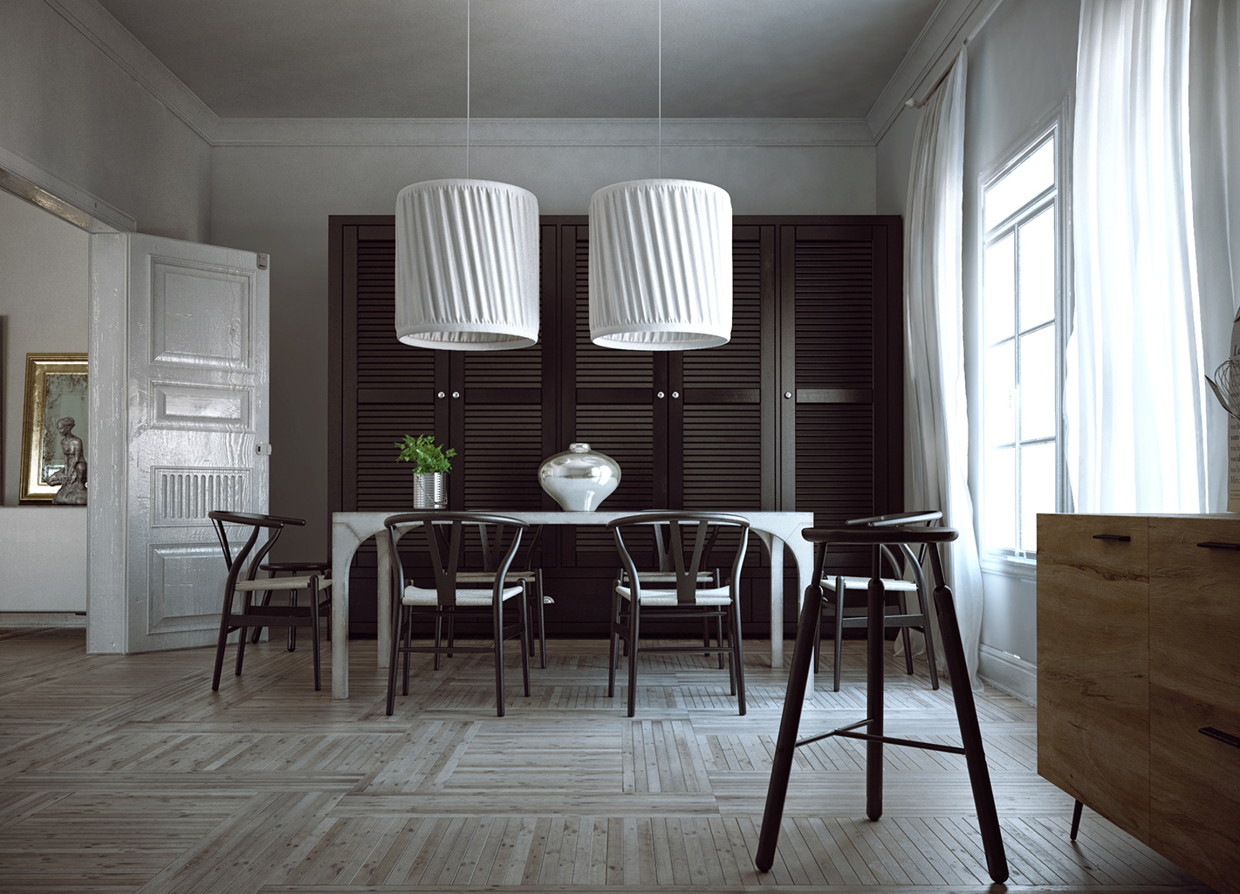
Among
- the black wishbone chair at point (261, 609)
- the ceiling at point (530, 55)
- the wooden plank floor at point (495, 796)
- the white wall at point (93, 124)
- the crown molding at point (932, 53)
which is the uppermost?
the ceiling at point (530, 55)

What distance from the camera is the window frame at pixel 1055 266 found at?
3.35 m

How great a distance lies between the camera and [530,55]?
198 inches

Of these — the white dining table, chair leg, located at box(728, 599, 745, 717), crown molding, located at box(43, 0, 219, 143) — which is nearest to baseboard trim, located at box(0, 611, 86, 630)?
the white dining table

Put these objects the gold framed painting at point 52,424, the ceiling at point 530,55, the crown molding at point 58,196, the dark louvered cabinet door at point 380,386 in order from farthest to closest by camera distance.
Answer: the gold framed painting at point 52,424 < the dark louvered cabinet door at point 380,386 < the ceiling at point 530,55 < the crown molding at point 58,196

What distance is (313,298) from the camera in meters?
5.99

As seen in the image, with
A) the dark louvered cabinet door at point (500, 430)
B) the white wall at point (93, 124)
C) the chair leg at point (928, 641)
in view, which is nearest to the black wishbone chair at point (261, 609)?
the dark louvered cabinet door at point (500, 430)

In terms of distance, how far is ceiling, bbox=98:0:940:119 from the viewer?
14.9ft

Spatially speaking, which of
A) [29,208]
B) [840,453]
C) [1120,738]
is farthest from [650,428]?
[29,208]

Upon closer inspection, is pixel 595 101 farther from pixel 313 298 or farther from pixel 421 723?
pixel 421 723

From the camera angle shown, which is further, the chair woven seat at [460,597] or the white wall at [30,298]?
the white wall at [30,298]

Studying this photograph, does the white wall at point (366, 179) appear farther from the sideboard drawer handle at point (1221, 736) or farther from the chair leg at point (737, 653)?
the sideboard drawer handle at point (1221, 736)

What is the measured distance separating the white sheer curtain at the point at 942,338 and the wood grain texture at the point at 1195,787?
2113 millimetres

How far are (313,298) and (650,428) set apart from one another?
2.52 meters

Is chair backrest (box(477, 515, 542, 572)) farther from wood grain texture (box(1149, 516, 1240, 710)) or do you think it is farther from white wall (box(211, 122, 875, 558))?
wood grain texture (box(1149, 516, 1240, 710))
